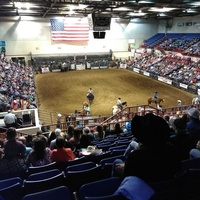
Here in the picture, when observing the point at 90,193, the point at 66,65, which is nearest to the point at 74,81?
the point at 66,65

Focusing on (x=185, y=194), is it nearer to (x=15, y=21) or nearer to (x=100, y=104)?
(x=100, y=104)

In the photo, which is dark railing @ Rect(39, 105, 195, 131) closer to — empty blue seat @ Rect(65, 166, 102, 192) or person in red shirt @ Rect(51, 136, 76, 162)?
person in red shirt @ Rect(51, 136, 76, 162)

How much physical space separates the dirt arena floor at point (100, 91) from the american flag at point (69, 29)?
8.34 meters

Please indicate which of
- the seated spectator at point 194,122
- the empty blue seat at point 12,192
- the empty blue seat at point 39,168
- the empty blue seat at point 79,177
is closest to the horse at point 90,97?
the seated spectator at point 194,122

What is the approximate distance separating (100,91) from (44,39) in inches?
686

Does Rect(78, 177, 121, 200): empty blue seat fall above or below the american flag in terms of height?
below

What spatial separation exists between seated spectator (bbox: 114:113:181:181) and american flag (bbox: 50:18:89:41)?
34075 millimetres

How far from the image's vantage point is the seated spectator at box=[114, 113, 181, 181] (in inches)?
75.8

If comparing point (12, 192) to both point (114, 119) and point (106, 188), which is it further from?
point (114, 119)

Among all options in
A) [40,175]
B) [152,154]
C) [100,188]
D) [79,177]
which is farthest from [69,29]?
[152,154]

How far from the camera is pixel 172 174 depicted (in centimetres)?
203

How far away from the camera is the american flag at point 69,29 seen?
110ft

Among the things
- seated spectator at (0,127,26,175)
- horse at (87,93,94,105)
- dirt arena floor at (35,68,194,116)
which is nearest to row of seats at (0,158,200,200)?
seated spectator at (0,127,26,175)

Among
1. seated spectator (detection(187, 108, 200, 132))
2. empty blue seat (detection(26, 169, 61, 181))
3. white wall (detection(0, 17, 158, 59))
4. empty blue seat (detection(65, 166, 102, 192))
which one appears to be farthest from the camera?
white wall (detection(0, 17, 158, 59))
